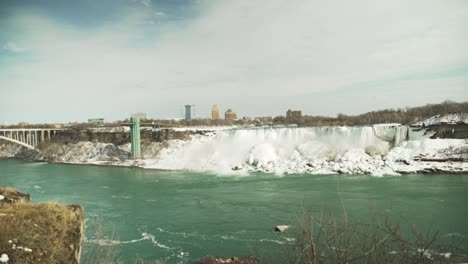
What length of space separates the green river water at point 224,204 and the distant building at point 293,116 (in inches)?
1492

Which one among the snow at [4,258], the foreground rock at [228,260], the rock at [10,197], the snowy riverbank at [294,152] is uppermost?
the rock at [10,197]

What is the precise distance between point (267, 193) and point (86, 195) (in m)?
9.96

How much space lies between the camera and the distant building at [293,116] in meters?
60.6

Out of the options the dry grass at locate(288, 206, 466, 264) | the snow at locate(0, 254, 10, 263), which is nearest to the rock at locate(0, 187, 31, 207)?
the snow at locate(0, 254, 10, 263)

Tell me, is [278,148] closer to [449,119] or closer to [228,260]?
[449,119]

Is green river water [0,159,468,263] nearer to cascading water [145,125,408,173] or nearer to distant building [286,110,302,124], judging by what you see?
cascading water [145,125,408,173]

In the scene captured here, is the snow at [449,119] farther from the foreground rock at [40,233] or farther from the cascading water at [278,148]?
the foreground rock at [40,233]

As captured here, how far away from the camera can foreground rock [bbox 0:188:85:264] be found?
3.27 meters

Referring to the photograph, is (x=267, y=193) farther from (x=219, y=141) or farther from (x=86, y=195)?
(x=219, y=141)

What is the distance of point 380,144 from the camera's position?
27.7 m

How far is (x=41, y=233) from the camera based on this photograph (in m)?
3.49

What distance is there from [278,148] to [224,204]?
56.5 feet

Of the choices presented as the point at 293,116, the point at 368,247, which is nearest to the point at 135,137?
the point at 368,247

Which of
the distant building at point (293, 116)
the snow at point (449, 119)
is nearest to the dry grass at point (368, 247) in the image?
the snow at point (449, 119)
